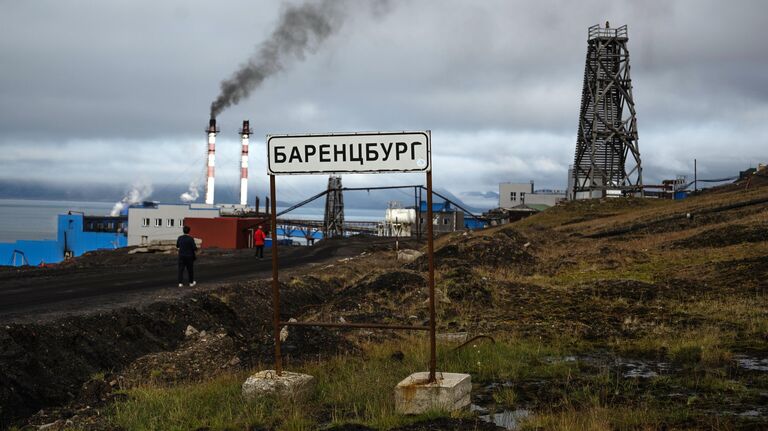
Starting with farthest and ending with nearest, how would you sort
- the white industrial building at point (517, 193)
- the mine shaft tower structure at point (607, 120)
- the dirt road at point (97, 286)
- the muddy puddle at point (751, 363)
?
the white industrial building at point (517, 193) < the mine shaft tower structure at point (607, 120) < the dirt road at point (97, 286) < the muddy puddle at point (751, 363)

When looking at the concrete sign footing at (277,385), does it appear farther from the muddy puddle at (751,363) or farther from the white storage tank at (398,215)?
the white storage tank at (398,215)

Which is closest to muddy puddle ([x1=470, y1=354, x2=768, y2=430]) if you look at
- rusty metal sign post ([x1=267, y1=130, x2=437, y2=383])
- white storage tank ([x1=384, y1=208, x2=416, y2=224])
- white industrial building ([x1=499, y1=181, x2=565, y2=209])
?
rusty metal sign post ([x1=267, y1=130, x2=437, y2=383])

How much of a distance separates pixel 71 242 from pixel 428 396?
95.7m

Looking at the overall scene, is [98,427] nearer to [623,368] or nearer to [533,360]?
[533,360]

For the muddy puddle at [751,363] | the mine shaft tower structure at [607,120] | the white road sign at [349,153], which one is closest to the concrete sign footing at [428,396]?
the white road sign at [349,153]

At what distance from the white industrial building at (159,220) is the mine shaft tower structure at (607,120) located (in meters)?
46.2

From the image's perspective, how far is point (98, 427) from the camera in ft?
23.7

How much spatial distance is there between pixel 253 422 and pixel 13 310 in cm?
1015

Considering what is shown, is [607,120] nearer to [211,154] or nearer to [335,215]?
[335,215]

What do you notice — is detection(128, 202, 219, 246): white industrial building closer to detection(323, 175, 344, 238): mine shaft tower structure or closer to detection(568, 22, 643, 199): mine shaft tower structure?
detection(323, 175, 344, 238): mine shaft tower structure

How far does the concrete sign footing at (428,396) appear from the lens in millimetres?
7066

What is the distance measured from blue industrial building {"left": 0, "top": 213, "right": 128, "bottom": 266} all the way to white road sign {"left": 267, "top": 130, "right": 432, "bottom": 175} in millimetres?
86062

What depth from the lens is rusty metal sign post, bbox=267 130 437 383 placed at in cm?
761

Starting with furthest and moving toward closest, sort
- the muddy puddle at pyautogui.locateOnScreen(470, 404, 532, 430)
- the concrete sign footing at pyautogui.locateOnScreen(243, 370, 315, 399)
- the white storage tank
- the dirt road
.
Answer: the white storage tank < the dirt road < the concrete sign footing at pyautogui.locateOnScreen(243, 370, 315, 399) < the muddy puddle at pyautogui.locateOnScreen(470, 404, 532, 430)
